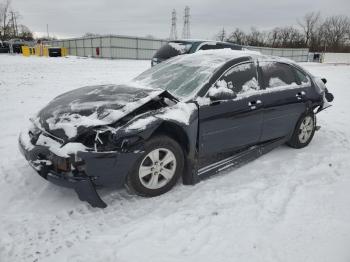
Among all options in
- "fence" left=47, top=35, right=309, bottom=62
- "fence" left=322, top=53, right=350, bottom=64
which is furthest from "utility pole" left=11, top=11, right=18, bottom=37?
"fence" left=322, top=53, right=350, bottom=64

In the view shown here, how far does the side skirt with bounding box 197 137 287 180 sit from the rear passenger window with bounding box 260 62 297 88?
87cm

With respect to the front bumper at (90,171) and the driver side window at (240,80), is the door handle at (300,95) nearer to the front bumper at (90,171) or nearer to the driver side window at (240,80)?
the driver side window at (240,80)

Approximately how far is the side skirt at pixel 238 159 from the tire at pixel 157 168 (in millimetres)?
399

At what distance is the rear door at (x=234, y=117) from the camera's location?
3814 mm

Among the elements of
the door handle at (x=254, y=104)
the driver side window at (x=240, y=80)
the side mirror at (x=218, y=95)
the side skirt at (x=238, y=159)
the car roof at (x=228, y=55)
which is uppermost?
the car roof at (x=228, y=55)

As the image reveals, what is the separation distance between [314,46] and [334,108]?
61.3 metres

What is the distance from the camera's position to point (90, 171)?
9.89 feet

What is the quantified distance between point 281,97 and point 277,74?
0.38 metres

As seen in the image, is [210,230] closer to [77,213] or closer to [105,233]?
[105,233]

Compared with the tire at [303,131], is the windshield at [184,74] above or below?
above

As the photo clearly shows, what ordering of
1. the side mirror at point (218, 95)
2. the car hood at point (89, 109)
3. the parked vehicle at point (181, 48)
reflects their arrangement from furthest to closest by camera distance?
1. the parked vehicle at point (181, 48)
2. the side mirror at point (218, 95)
3. the car hood at point (89, 109)

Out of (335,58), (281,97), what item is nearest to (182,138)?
(281,97)

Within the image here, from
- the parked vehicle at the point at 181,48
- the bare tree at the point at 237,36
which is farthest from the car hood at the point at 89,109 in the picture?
the bare tree at the point at 237,36

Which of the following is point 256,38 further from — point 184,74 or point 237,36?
point 184,74
